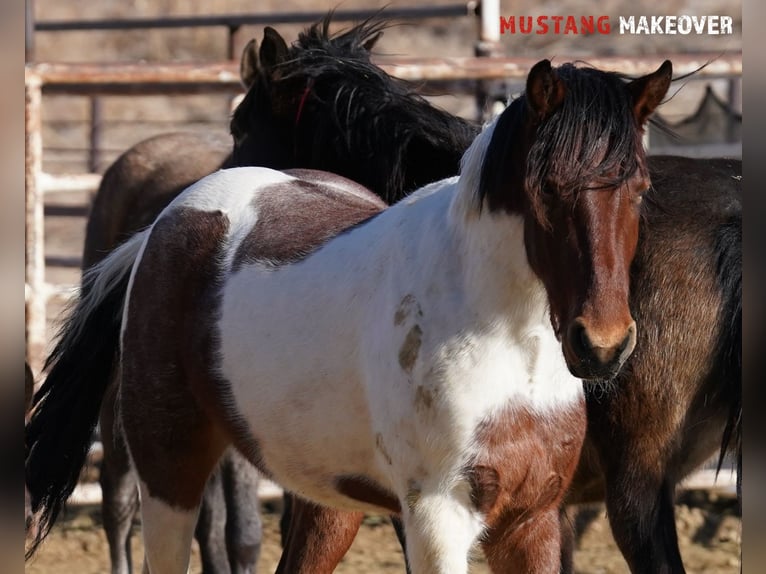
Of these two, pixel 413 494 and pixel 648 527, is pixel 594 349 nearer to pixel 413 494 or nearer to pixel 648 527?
pixel 413 494

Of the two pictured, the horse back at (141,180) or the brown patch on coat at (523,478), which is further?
the horse back at (141,180)

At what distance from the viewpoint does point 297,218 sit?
2.82m

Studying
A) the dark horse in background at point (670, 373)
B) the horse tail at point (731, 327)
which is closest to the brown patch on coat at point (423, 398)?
the dark horse in background at point (670, 373)

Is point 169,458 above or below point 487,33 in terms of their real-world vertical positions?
below

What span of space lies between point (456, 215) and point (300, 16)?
14.0ft

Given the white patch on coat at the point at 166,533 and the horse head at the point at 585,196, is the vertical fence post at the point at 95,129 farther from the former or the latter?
the horse head at the point at 585,196

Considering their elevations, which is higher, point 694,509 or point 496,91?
point 496,91

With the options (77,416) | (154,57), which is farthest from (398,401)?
(154,57)

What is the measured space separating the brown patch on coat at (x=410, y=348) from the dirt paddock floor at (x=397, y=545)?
2.47 meters

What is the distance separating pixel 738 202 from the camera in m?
2.83

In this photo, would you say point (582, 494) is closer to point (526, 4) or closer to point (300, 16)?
point (300, 16)

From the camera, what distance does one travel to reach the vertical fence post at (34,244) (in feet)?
15.8

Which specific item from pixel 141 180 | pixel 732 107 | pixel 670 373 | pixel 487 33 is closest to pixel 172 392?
pixel 670 373

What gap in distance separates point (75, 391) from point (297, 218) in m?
0.89
